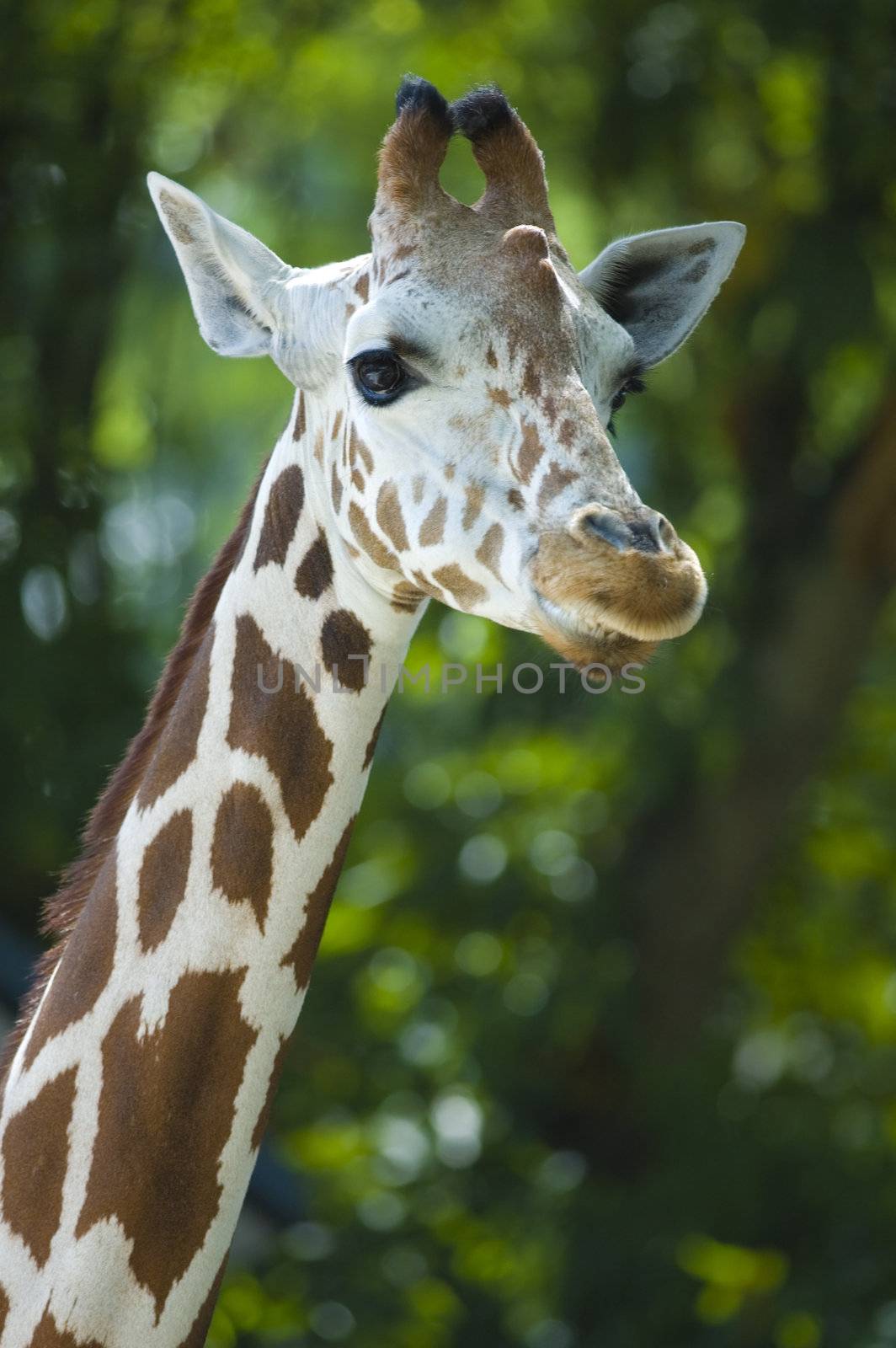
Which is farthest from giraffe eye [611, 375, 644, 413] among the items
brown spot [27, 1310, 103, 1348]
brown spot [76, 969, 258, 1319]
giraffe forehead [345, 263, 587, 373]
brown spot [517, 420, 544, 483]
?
brown spot [27, 1310, 103, 1348]

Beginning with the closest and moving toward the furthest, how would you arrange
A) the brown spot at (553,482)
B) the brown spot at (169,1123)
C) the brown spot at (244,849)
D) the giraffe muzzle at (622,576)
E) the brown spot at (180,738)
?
1. the giraffe muzzle at (622,576)
2. the brown spot at (553,482)
3. the brown spot at (169,1123)
4. the brown spot at (244,849)
5. the brown spot at (180,738)

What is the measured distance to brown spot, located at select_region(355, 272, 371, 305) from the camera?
232cm

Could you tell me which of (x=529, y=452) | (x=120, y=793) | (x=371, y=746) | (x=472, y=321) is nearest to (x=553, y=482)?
(x=529, y=452)

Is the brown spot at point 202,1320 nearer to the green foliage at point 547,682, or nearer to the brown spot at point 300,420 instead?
the brown spot at point 300,420

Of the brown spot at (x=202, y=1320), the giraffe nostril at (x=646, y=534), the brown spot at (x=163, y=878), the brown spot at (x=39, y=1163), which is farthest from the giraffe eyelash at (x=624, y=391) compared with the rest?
the brown spot at (x=202, y=1320)

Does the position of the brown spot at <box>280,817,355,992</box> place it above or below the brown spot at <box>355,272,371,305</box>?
below

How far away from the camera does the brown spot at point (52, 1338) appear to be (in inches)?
82.9

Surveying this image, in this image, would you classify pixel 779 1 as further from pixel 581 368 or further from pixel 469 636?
pixel 581 368

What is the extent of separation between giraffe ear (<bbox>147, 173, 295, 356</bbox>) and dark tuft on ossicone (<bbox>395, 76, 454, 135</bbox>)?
32cm

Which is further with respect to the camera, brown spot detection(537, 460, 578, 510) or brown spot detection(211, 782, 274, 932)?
brown spot detection(211, 782, 274, 932)

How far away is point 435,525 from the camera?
218 centimetres

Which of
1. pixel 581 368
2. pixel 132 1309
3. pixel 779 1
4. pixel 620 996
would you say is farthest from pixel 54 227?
pixel 132 1309

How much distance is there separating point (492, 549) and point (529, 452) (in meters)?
0.15

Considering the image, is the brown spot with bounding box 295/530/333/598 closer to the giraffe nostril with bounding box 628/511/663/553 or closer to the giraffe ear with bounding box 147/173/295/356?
the giraffe ear with bounding box 147/173/295/356
